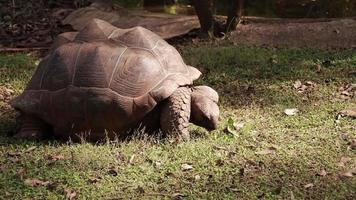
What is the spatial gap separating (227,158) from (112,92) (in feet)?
3.83

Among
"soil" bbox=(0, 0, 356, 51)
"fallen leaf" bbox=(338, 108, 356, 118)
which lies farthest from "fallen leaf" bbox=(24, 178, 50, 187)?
"soil" bbox=(0, 0, 356, 51)

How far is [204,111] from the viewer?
536 centimetres

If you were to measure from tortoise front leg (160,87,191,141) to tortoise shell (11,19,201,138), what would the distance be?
97 mm

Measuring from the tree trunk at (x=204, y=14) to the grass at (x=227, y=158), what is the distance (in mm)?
2031

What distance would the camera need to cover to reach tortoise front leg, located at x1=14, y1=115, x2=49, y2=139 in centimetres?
548

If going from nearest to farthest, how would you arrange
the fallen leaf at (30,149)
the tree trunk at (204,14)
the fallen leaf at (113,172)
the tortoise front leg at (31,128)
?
the fallen leaf at (113,172) → the fallen leaf at (30,149) → the tortoise front leg at (31,128) → the tree trunk at (204,14)

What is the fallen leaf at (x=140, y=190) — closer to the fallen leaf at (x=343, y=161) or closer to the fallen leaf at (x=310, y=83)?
the fallen leaf at (x=343, y=161)

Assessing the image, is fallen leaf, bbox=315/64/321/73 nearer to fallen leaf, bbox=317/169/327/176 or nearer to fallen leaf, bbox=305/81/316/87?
fallen leaf, bbox=305/81/316/87

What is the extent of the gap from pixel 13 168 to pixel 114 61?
129cm

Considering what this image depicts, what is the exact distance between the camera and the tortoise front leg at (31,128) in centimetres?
548

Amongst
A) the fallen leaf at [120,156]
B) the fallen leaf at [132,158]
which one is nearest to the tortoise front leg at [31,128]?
the fallen leaf at [120,156]

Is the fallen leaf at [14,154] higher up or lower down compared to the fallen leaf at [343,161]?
lower down

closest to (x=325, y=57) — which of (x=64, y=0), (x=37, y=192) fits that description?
(x=37, y=192)

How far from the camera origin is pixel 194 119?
548 centimetres
